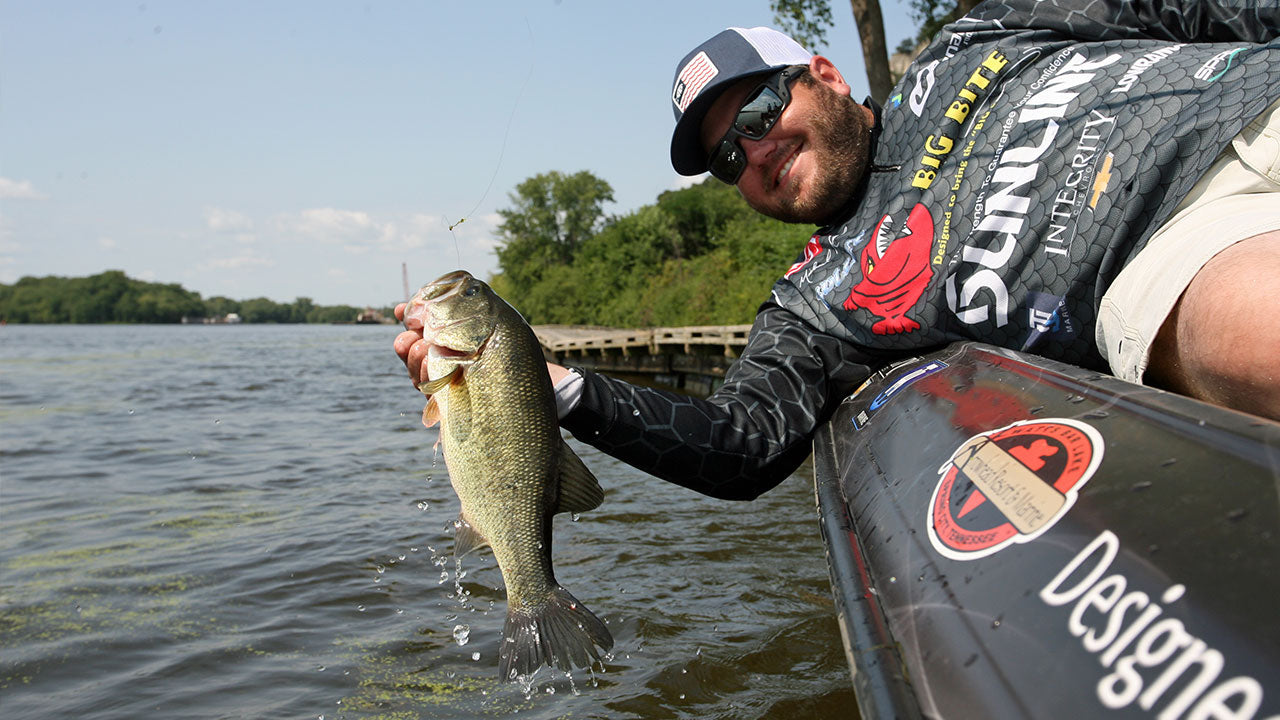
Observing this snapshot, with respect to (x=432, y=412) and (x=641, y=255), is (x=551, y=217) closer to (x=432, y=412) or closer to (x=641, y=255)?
(x=641, y=255)

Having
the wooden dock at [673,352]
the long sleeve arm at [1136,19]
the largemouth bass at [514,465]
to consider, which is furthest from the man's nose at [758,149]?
the wooden dock at [673,352]

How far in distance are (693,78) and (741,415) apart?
1.43 meters

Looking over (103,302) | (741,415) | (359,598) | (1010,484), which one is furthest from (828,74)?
(103,302)

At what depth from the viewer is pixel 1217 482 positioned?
1262mm

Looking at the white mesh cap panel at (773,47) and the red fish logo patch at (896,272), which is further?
the white mesh cap panel at (773,47)

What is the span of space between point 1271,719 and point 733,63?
293cm

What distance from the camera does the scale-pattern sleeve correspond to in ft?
9.20

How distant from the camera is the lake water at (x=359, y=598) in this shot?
381cm

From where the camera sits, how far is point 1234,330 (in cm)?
190

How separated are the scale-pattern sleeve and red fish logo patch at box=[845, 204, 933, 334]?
0.93 ft

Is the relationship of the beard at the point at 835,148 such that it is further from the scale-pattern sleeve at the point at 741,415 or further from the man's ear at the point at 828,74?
the scale-pattern sleeve at the point at 741,415

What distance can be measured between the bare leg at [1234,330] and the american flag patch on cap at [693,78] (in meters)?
1.96

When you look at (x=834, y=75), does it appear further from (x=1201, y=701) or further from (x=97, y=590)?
(x=97, y=590)

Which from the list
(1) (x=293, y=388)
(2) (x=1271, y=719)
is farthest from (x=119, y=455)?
(2) (x=1271, y=719)
